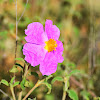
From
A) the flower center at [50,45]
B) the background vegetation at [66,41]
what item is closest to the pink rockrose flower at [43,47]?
the flower center at [50,45]

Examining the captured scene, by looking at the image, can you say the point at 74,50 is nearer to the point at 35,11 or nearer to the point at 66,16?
the point at 66,16

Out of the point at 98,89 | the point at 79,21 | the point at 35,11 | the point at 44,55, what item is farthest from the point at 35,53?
the point at 79,21

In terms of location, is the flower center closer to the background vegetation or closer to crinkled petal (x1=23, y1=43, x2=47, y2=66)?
crinkled petal (x1=23, y1=43, x2=47, y2=66)

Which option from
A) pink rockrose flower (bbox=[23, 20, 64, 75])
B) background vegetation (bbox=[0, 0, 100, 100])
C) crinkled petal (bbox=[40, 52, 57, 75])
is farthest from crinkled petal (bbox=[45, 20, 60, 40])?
background vegetation (bbox=[0, 0, 100, 100])

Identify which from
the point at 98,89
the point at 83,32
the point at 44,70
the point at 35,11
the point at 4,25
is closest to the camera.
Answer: the point at 44,70

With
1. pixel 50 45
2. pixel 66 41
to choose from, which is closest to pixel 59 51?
pixel 50 45

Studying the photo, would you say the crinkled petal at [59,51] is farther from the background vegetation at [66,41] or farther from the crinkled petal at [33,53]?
the background vegetation at [66,41]
